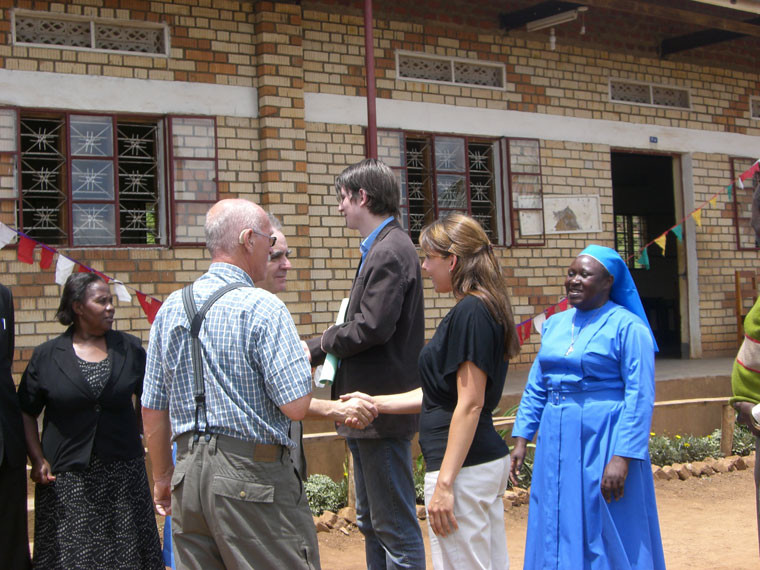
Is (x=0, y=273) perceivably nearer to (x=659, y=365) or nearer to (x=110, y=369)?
(x=110, y=369)

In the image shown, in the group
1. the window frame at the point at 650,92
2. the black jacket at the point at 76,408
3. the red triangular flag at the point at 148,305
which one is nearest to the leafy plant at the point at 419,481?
the red triangular flag at the point at 148,305

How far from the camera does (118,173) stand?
8.34m

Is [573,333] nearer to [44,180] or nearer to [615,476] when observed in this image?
[615,476]

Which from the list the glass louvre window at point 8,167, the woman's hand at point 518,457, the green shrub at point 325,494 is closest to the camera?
the woman's hand at point 518,457

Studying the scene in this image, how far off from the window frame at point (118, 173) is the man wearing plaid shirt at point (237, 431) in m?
5.55

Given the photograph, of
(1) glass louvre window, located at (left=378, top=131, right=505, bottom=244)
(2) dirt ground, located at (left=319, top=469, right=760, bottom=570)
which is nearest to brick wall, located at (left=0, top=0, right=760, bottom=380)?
(1) glass louvre window, located at (left=378, top=131, right=505, bottom=244)

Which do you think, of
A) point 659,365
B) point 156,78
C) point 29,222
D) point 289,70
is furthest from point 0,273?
point 659,365

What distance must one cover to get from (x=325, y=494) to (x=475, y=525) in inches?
142

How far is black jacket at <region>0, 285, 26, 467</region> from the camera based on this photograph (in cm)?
418

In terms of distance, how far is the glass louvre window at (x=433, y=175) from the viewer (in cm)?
992

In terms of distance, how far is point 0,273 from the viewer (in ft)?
25.4

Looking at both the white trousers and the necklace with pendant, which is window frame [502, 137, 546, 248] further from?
the white trousers

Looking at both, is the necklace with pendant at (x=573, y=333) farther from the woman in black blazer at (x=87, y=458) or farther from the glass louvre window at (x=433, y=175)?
the glass louvre window at (x=433, y=175)

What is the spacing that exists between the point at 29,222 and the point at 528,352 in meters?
5.79
